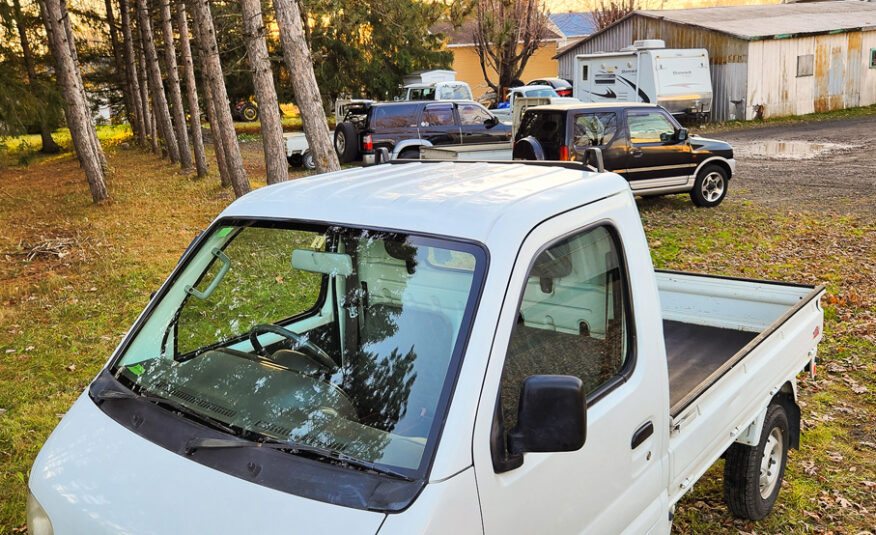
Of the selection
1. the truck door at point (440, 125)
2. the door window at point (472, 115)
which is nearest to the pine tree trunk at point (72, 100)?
the truck door at point (440, 125)

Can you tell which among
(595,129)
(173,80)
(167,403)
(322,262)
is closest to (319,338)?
(322,262)

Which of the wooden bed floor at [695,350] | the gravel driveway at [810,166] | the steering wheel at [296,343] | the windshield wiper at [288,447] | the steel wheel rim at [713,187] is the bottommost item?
the gravel driveway at [810,166]

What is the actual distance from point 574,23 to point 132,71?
161 ft

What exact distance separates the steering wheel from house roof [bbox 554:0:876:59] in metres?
30.2

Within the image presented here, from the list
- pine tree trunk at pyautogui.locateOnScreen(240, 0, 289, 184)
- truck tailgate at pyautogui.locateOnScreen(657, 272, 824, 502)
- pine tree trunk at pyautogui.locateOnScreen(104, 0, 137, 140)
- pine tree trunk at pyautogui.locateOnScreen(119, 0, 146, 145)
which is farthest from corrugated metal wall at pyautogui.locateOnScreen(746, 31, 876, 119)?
truck tailgate at pyautogui.locateOnScreen(657, 272, 824, 502)

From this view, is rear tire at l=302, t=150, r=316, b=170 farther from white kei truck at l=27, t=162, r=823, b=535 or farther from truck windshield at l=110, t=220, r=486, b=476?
truck windshield at l=110, t=220, r=486, b=476

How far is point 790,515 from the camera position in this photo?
14.8ft

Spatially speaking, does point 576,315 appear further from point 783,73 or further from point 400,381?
point 783,73

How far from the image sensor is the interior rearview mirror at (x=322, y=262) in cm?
278

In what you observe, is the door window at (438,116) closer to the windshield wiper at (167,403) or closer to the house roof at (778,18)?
the house roof at (778,18)

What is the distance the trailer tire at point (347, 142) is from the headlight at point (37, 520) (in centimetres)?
1677

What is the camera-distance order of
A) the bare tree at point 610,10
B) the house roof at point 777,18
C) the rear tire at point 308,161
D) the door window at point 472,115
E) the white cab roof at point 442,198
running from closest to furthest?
the white cab roof at point 442,198 → the door window at point 472,115 → the rear tire at point 308,161 → the house roof at point 777,18 → the bare tree at point 610,10

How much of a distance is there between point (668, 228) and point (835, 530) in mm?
8750

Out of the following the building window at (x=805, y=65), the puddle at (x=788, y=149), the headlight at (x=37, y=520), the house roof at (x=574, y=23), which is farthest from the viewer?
the house roof at (x=574, y=23)
